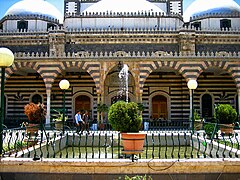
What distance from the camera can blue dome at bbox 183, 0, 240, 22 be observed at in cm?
2623

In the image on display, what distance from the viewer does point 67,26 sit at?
25.3 m

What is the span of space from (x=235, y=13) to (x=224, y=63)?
10295mm

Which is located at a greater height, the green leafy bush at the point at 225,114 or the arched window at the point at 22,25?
the arched window at the point at 22,25

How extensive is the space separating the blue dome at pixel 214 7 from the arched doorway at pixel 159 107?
10094mm

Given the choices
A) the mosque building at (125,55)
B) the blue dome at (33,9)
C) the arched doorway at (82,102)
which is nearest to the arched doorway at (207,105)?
the mosque building at (125,55)

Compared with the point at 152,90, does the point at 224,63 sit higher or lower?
higher

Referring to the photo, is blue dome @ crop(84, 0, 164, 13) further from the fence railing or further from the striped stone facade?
the fence railing

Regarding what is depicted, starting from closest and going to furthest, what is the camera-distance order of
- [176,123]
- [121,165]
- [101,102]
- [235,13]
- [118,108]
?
[121,165]
[118,108]
[101,102]
[176,123]
[235,13]

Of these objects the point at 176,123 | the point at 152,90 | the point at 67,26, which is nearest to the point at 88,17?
the point at 67,26

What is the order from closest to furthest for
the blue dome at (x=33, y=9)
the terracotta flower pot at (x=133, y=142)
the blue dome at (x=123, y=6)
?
the terracotta flower pot at (x=133, y=142) < the blue dome at (x=123, y=6) < the blue dome at (x=33, y=9)

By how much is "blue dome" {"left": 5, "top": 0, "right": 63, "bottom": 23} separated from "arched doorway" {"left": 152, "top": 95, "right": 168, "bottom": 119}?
13.1 metres

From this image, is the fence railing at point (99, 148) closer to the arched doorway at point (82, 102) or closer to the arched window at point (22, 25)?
the arched doorway at point (82, 102)

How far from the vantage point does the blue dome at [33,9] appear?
26.6 metres

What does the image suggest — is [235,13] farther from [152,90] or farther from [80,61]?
[80,61]
